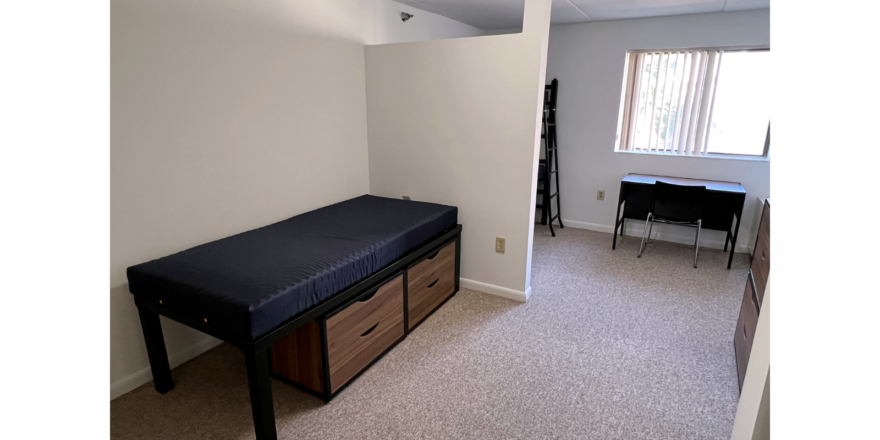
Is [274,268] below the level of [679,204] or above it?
below

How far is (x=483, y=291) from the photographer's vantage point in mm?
2932

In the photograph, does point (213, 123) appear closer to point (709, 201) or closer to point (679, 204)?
point (679, 204)

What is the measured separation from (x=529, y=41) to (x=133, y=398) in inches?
101

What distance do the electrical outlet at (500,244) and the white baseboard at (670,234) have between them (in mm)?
1952

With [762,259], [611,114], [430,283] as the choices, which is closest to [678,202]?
[611,114]

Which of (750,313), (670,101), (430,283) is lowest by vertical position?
(430,283)

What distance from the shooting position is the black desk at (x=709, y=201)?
3.42m

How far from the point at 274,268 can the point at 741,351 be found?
215cm

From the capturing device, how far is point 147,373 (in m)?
1.97

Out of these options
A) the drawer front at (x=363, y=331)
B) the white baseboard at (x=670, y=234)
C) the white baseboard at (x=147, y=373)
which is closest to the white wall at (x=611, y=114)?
the white baseboard at (x=670, y=234)

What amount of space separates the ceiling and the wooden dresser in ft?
6.03

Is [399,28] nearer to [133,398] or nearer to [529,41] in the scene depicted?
[529,41]
